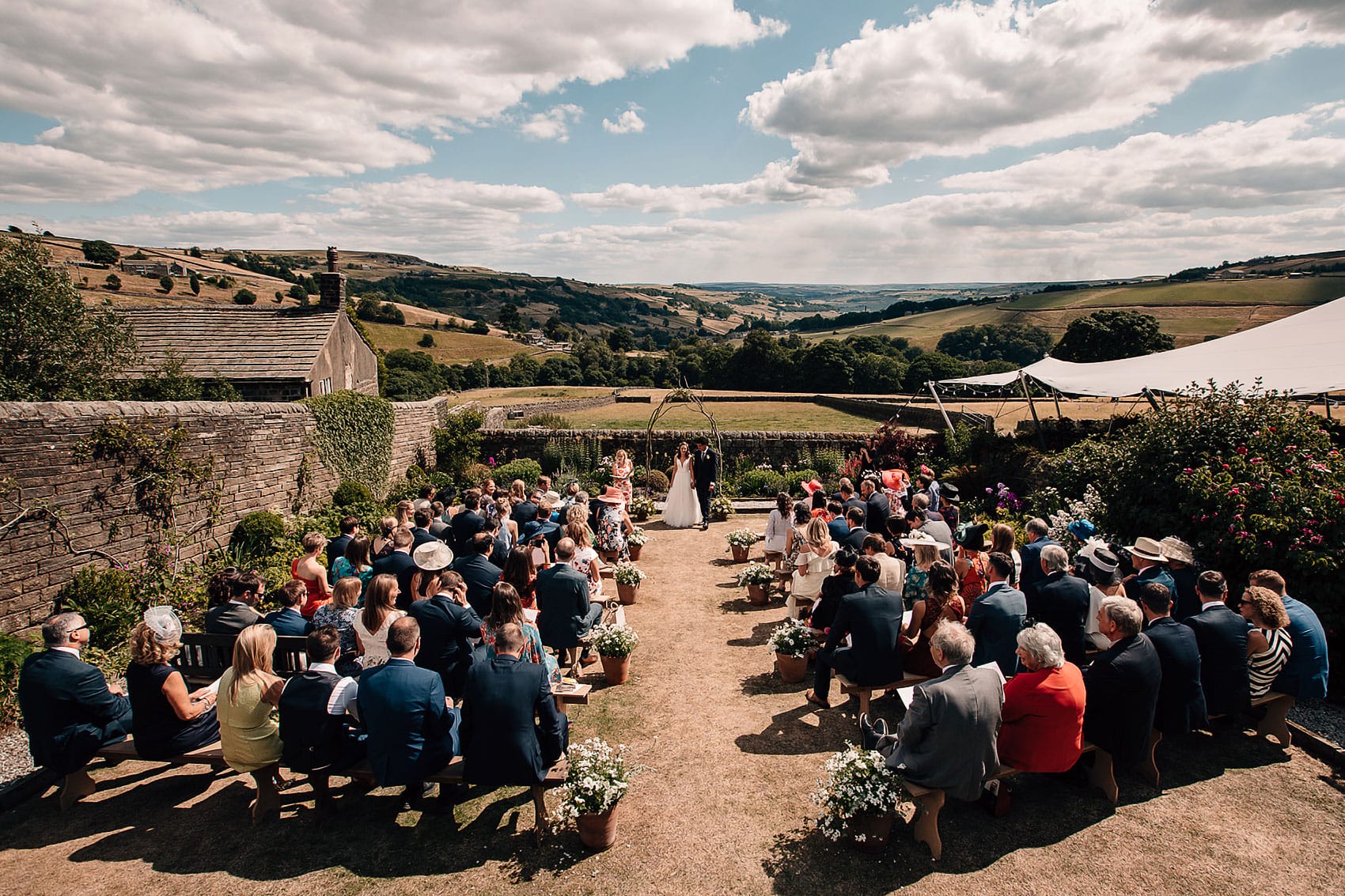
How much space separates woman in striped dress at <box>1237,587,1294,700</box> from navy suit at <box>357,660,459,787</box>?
6272 millimetres

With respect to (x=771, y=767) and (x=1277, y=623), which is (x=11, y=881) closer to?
(x=771, y=767)

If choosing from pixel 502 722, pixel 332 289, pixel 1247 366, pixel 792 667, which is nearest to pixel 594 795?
pixel 502 722

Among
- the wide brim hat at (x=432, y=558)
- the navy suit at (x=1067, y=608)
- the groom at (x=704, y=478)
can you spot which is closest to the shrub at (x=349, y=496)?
the groom at (x=704, y=478)

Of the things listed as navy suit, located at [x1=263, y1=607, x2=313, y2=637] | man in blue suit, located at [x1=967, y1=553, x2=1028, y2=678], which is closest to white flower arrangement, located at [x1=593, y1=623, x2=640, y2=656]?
navy suit, located at [x1=263, y1=607, x2=313, y2=637]

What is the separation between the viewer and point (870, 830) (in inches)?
164

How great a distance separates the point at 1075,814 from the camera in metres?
4.54

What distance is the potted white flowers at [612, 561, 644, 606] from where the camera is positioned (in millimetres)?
8930

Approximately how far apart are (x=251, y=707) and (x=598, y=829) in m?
2.55

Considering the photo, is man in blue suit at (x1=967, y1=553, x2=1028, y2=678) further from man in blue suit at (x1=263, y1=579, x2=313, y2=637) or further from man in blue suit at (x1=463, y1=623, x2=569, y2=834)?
man in blue suit at (x1=263, y1=579, x2=313, y2=637)

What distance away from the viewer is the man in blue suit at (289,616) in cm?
538

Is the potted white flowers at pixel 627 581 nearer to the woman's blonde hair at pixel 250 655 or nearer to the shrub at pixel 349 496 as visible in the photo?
the woman's blonde hair at pixel 250 655

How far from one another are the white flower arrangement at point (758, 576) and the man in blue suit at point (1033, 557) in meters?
3.18

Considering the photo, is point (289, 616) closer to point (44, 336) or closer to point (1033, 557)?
point (1033, 557)

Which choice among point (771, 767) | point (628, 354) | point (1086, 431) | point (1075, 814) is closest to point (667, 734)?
point (771, 767)
